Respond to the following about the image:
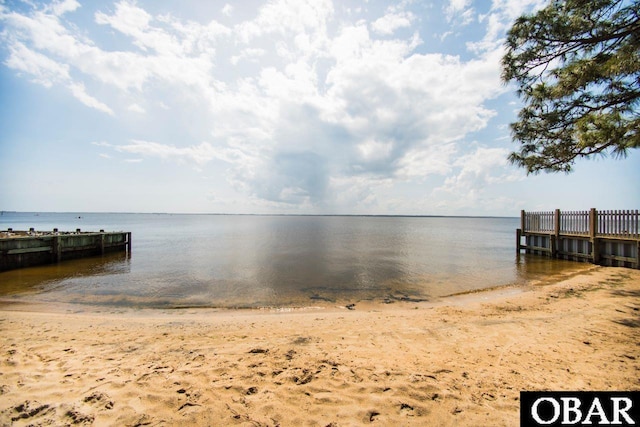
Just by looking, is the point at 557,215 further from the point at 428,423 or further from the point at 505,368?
the point at 428,423

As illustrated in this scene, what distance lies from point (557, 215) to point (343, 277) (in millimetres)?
17461

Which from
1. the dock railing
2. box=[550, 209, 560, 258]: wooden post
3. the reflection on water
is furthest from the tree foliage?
the reflection on water

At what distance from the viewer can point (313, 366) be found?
199 inches

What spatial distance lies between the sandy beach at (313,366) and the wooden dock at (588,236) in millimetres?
8932

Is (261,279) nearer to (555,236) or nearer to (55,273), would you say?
(55,273)

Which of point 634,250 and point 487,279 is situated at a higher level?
point 634,250

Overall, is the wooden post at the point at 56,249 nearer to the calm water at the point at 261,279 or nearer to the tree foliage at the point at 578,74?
the calm water at the point at 261,279

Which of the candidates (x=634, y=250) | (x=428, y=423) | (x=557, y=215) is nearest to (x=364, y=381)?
(x=428, y=423)

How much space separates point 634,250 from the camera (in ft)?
48.0

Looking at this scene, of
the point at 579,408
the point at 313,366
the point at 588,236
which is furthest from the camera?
the point at 588,236

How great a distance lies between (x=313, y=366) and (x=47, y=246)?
2640 centimetres

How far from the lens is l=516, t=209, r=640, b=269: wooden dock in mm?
14883

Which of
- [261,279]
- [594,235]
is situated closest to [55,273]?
[261,279]

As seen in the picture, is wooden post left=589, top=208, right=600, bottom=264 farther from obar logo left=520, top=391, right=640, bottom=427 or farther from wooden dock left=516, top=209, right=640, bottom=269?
obar logo left=520, top=391, right=640, bottom=427
